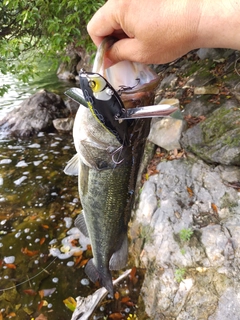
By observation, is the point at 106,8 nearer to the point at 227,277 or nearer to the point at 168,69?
the point at 227,277

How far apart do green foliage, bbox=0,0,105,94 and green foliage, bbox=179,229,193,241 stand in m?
3.60

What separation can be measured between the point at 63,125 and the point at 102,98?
851 centimetres

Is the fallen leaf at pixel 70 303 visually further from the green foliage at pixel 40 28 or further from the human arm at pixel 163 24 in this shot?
the green foliage at pixel 40 28

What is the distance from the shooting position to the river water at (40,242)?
4.20 meters

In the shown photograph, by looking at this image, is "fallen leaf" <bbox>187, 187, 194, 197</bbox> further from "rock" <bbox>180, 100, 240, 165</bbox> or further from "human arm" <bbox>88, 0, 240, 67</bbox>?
"human arm" <bbox>88, 0, 240, 67</bbox>

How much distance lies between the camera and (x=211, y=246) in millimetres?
3723

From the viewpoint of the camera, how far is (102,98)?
158 cm

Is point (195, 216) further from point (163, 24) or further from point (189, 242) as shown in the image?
point (163, 24)

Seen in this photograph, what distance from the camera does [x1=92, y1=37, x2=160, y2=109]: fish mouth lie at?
1.81 m

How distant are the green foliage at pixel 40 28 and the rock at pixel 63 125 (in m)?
2.90

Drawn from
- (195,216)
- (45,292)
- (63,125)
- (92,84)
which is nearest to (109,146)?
(92,84)

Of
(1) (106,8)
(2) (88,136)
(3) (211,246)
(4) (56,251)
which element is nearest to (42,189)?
(4) (56,251)

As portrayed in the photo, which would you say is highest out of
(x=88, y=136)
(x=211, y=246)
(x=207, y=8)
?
(x=207, y=8)

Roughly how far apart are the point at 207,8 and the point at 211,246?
284 centimetres
